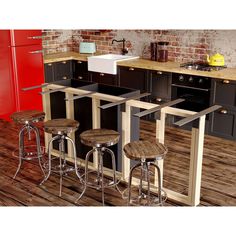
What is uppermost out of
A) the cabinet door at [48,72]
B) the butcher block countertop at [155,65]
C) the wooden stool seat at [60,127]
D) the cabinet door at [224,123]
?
the butcher block countertop at [155,65]

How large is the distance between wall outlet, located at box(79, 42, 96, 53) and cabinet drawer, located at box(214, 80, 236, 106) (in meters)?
2.66

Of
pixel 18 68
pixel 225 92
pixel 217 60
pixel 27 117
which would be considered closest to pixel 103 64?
pixel 18 68

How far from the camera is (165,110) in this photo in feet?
10.0

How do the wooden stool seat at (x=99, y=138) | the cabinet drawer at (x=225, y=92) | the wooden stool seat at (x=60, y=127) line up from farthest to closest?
1. the cabinet drawer at (x=225, y=92)
2. the wooden stool seat at (x=60, y=127)
3. the wooden stool seat at (x=99, y=138)

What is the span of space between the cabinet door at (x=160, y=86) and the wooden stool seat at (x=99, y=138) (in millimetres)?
2241

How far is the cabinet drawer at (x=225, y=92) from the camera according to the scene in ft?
14.8

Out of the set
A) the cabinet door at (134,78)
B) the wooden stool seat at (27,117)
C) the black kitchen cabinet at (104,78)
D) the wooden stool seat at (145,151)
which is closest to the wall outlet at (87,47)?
the black kitchen cabinet at (104,78)

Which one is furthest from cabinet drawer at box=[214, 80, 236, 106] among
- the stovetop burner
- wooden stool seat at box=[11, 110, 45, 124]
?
wooden stool seat at box=[11, 110, 45, 124]

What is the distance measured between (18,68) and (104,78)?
1.39m

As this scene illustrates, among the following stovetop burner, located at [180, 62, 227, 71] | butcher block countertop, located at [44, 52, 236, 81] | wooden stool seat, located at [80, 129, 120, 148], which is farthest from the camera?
stovetop burner, located at [180, 62, 227, 71]

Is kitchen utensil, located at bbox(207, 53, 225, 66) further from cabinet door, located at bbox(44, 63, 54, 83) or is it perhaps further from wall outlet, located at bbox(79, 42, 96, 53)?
cabinet door, located at bbox(44, 63, 54, 83)

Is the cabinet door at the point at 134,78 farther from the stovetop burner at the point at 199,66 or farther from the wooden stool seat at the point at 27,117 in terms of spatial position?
the wooden stool seat at the point at 27,117

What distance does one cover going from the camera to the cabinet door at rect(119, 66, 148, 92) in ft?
17.8
